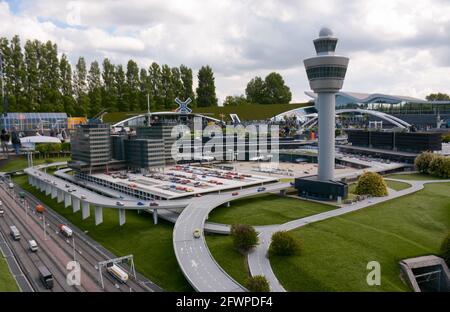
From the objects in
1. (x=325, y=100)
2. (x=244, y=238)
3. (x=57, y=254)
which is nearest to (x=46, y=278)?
(x=57, y=254)

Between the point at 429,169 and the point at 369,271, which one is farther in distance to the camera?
the point at 429,169

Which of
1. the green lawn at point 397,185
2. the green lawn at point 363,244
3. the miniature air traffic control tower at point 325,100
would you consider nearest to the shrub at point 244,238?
the green lawn at point 363,244

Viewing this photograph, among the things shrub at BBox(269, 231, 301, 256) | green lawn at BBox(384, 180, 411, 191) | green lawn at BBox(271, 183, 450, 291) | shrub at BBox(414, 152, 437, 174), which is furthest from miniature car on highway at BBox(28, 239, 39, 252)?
shrub at BBox(414, 152, 437, 174)

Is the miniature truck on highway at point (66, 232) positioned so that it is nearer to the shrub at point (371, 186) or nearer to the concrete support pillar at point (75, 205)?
the concrete support pillar at point (75, 205)

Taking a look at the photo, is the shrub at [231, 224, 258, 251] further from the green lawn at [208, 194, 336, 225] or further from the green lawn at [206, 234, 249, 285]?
the green lawn at [208, 194, 336, 225]
